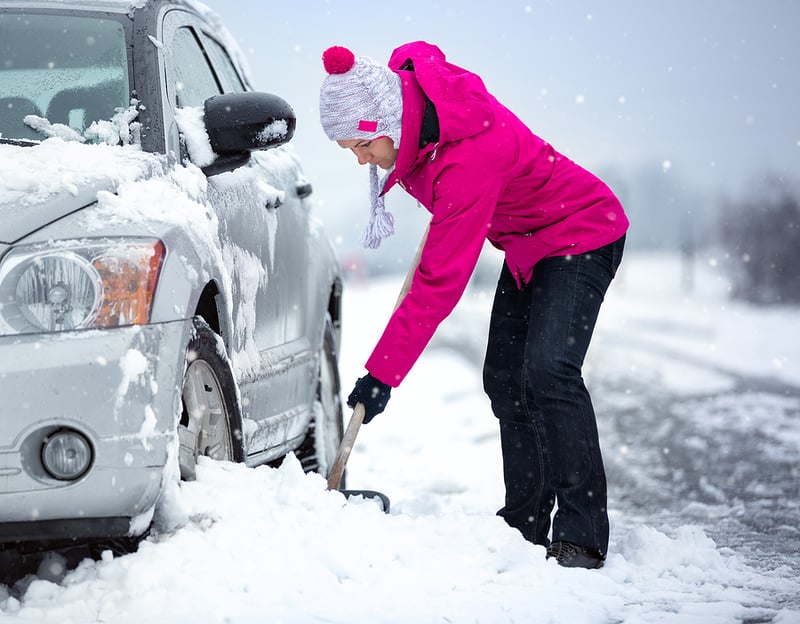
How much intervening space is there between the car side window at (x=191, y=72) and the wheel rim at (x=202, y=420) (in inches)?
39.7

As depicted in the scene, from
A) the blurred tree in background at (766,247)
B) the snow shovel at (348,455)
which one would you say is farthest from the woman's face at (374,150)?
the blurred tree in background at (766,247)

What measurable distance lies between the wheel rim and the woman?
0.53 metres

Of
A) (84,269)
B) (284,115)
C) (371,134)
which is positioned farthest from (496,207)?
(84,269)

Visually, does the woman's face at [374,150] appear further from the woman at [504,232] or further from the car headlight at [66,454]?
the car headlight at [66,454]

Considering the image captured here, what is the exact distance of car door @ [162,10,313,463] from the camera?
3.67 meters

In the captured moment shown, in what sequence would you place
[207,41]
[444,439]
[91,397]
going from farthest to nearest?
[444,439] → [207,41] → [91,397]

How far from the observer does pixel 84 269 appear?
2660 millimetres

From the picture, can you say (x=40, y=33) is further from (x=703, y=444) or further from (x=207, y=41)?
(x=703, y=444)

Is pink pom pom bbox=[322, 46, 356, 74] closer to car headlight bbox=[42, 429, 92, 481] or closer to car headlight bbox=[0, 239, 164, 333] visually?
car headlight bbox=[0, 239, 164, 333]

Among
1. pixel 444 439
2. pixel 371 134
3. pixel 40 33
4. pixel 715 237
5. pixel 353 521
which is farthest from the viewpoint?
pixel 715 237

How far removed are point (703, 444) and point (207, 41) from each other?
4.07 meters

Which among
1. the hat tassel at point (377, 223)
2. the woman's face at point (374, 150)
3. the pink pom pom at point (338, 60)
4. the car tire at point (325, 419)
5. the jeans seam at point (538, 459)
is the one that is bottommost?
the car tire at point (325, 419)

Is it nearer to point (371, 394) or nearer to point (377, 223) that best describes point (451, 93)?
point (377, 223)

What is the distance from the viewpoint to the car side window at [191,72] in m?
3.81
